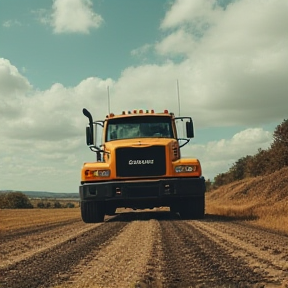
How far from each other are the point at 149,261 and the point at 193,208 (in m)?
7.67

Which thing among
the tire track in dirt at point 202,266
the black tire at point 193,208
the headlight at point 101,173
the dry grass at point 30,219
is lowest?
the tire track in dirt at point 202,266

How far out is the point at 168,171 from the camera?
41.2 ft

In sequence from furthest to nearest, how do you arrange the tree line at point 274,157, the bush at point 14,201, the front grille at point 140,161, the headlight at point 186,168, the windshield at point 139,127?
the bush at point 14,201, the tree line at point 274,157, the windshield at point 139,127, the front grille at point 140,161, the headlight at point 186,168

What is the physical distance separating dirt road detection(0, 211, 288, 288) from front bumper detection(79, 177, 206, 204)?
3.48 m

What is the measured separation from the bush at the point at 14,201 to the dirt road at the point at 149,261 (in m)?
85.1

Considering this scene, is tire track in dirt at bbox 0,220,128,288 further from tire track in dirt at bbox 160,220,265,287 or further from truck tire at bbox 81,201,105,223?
truck tire at bbox 81,201,105,223

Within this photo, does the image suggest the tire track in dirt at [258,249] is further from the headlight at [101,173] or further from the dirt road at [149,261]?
the headlight at [101,173]

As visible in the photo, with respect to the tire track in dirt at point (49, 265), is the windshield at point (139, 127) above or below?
above

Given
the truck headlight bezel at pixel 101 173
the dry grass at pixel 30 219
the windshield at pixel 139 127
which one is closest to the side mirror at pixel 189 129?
the windshield at pixel 139 127

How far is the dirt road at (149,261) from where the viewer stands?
459 centimetres

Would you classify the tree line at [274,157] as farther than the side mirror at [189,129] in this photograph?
Yes

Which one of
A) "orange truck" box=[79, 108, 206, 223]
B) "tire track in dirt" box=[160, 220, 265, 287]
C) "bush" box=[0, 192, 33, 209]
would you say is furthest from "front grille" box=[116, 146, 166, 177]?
"bush" box=[0, 192, 33, 209]

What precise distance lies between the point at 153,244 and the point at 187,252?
0.98 meters

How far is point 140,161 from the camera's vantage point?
41.5ft
